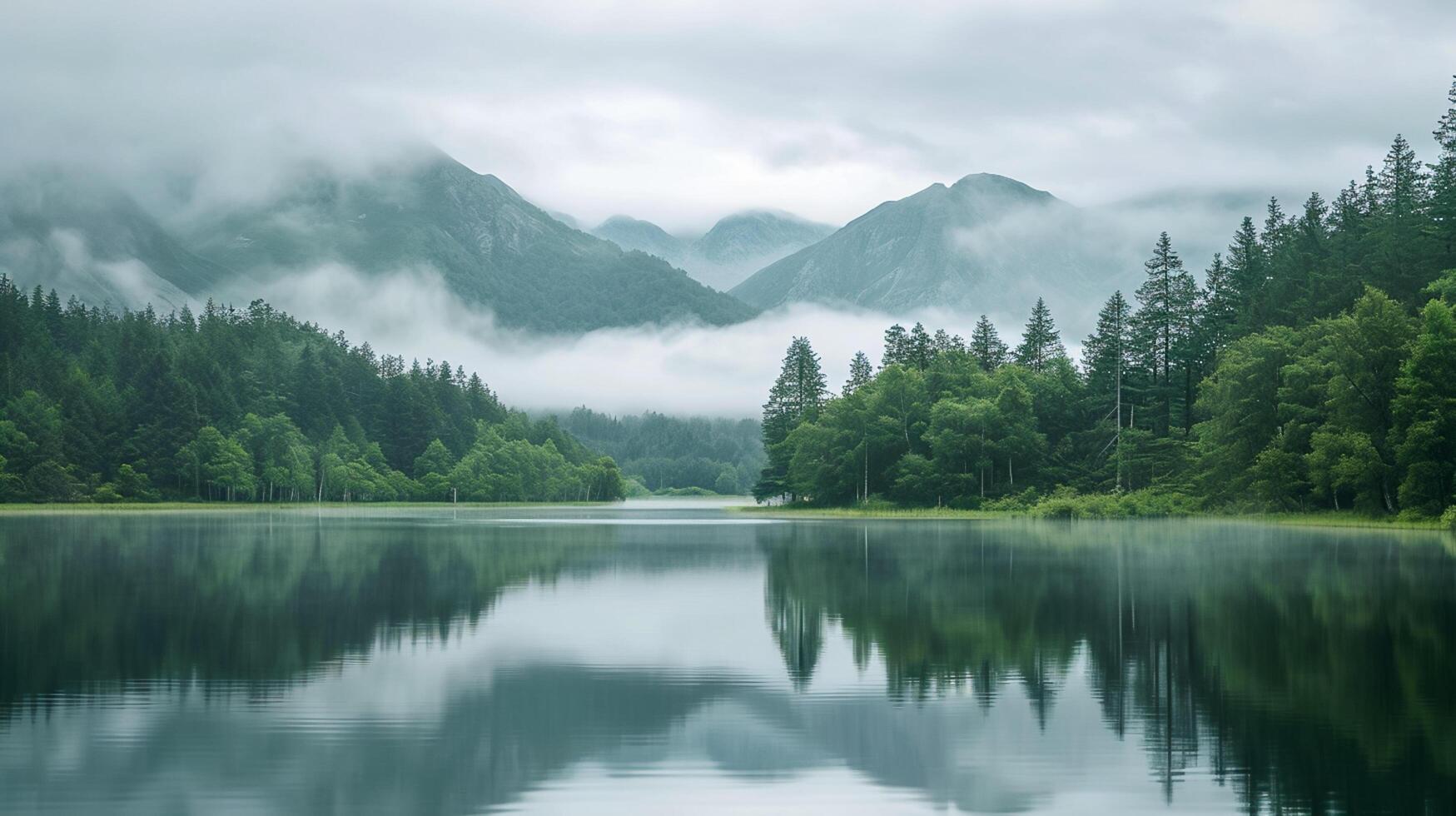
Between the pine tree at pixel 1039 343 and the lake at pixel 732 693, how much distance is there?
392 ft

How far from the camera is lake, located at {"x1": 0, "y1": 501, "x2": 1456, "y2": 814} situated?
50.5 ft

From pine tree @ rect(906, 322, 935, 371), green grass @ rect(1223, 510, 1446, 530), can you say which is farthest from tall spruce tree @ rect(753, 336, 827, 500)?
green grass @ rect(1223, 510, 1446, 530)

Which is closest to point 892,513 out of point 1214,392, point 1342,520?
point 1214,392

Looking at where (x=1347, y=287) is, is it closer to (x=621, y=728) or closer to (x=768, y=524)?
(x=768, y=524)

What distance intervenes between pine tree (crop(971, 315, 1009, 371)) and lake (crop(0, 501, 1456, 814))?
5038 inches

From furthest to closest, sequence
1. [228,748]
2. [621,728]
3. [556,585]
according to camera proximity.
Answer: [556,585] → [621,728] → [228,748]

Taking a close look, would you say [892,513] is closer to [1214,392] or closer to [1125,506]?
[1125,506]

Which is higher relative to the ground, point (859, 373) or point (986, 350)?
point (986, 350)

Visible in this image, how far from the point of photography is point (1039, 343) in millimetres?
165500

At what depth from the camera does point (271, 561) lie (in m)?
54.4

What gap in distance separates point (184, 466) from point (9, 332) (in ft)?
161

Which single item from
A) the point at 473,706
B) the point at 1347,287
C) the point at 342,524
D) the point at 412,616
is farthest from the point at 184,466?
the point at 473,706

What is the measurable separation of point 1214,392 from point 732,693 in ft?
302

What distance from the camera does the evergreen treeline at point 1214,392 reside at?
79375mm
